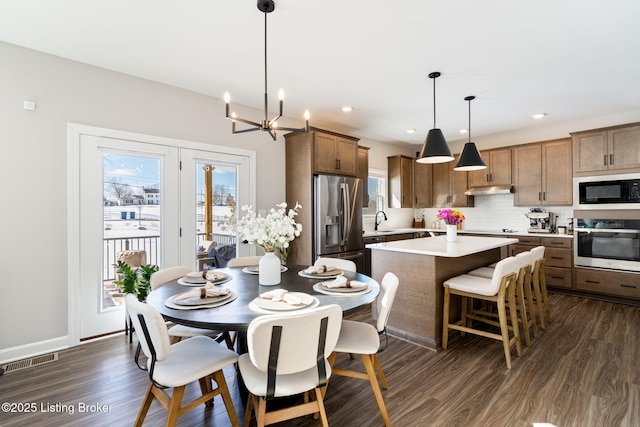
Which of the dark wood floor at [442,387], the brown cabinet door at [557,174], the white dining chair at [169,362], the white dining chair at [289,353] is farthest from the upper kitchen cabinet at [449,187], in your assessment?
the white dining chair at [169,362]

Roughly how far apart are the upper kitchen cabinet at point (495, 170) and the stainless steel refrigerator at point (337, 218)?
261 cm

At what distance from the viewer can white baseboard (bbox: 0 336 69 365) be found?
2.69 m

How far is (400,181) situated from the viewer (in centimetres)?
644

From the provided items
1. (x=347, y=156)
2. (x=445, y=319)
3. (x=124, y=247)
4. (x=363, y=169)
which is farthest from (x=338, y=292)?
(x=363, y=169)

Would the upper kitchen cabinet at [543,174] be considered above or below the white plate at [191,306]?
above

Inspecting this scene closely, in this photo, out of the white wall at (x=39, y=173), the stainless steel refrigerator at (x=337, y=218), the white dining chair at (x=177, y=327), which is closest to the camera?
the white dining chair at (x=177, y=327)

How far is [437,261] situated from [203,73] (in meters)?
3.09

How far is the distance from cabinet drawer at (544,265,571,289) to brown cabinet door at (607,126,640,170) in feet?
5.38

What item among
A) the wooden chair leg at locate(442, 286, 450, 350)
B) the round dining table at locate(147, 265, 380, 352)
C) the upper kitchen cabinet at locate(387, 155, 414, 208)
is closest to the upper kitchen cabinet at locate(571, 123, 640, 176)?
the upper kitchen cabinet at locate(387, 155, 414, 208)

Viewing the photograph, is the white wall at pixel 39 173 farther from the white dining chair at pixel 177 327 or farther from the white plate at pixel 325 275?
the white plate at pixel 325 275

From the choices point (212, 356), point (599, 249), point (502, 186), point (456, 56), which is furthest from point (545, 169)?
point (212, 356)

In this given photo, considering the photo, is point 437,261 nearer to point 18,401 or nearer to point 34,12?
point 18,401

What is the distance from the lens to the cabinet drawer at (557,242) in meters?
4.75

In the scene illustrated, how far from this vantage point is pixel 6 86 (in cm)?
269
